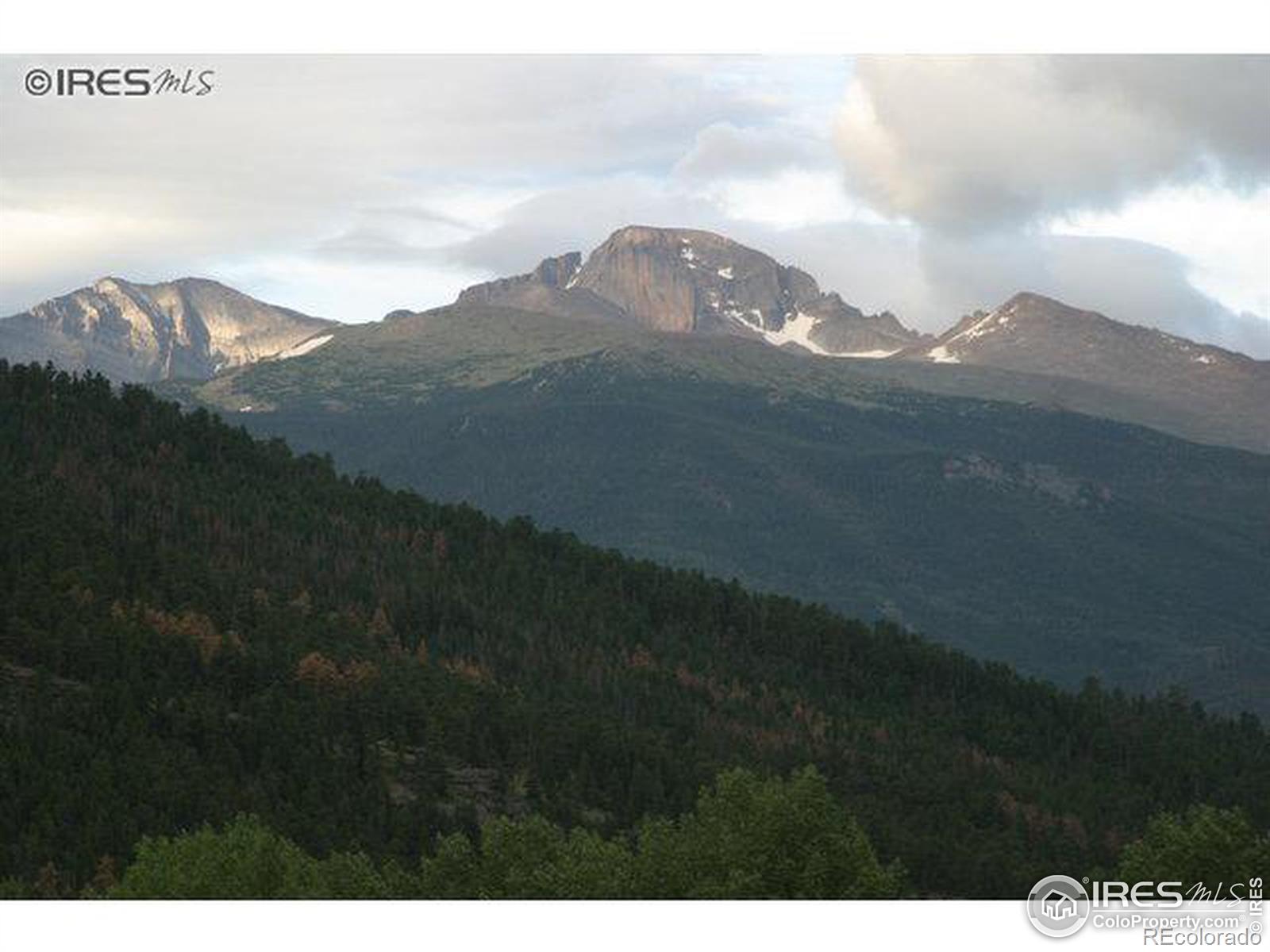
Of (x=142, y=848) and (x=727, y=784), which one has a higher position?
(x=727, y=784)

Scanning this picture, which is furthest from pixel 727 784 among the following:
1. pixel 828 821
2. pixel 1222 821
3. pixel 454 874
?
pixel 1222 821
